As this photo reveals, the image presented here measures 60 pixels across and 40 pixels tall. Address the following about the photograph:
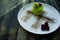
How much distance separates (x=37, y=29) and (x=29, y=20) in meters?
0.09

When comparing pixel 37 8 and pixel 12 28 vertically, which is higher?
pixel 37 8

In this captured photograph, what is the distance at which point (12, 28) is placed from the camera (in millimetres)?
1013

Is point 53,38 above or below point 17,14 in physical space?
below

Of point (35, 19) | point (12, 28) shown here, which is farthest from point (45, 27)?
point (12, 28)

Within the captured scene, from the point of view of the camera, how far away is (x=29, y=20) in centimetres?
103

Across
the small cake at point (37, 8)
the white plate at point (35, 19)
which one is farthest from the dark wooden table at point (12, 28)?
the small cake at point (37, 8)

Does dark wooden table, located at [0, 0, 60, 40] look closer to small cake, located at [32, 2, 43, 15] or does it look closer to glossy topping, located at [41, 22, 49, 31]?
glossy topping, located at [41, 22, 49, 31]

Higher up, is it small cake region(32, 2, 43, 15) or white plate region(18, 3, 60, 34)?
small cake region(32, 2, 43, 15)

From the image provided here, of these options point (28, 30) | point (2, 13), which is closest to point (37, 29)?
point (28, 30)

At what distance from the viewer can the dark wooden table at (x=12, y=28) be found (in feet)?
3.18

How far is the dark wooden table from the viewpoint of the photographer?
0.97 meters

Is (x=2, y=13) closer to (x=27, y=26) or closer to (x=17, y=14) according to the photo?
(x=17, y=14)

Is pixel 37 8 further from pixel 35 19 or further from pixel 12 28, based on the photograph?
pixel 12 28

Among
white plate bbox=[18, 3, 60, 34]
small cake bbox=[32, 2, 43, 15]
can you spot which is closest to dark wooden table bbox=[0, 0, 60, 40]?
white plate bbox=[18, 3, 60, 34]
